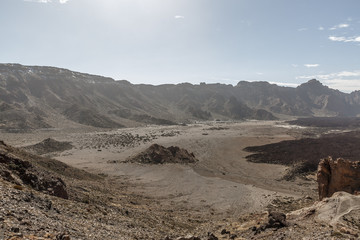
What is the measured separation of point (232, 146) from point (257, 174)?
81.9 feet

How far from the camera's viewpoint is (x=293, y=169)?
34344 millimetres

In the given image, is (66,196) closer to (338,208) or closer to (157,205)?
(157,205)

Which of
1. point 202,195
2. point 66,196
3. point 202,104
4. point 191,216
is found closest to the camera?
point 66,196

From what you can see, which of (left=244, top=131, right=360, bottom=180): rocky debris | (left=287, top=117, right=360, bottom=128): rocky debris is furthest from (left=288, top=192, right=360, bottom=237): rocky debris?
(left=287, top=117, right=360, bottom=128): rocky debris

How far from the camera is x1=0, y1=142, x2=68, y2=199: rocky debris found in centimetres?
1319

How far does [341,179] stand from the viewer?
19.7 metres

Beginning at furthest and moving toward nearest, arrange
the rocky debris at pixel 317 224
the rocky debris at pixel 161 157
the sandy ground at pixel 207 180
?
the rocky debris at pixel 161 157 < the sandy ground at pixel 207 180 < the rocky debris at pixel 317 224

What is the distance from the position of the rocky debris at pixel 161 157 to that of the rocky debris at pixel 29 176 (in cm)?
2285

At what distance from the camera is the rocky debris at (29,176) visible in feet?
43.3

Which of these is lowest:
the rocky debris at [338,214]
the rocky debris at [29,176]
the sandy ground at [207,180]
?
the sandy ground at [207,180]

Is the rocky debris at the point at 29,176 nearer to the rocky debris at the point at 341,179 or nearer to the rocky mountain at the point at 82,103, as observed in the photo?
the rocky debris at the point at 341,179

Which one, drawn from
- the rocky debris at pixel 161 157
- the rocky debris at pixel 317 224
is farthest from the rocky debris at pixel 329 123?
the rocky debris at pixel 317 224

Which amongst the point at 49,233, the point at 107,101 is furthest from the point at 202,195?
the point at 107,101

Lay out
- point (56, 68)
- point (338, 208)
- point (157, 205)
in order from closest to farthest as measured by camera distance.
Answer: point (338, 208)
point (157, 205)
point (56, 68)
